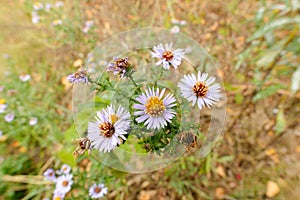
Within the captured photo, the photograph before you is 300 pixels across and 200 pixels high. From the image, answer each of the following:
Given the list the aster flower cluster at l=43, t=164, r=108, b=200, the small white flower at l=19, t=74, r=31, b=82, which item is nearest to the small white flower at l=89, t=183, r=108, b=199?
the aster flower cluster at l=43, t=164, r=108, b=200

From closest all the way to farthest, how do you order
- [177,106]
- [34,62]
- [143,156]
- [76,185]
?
[177,106] < [143,156] < [76,185] < [34,62]

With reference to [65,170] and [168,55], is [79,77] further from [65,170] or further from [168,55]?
[65,170]

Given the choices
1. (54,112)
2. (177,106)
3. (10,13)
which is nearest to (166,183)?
(54,112)

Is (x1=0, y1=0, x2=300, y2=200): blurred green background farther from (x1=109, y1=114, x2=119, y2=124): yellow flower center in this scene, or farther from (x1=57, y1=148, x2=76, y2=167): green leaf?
(x1=109, y1=114, x2=119, y2=124): yellow flower center

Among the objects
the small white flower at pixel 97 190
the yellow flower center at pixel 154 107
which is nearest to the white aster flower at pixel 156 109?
the yellow flower center at pixel 154 107

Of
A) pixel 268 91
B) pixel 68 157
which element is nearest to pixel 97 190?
pixel 68 157

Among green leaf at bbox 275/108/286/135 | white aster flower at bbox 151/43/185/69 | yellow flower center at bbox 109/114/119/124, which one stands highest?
green leaf at bbox 275/108/286/135

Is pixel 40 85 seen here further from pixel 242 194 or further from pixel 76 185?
pixel 242 194
